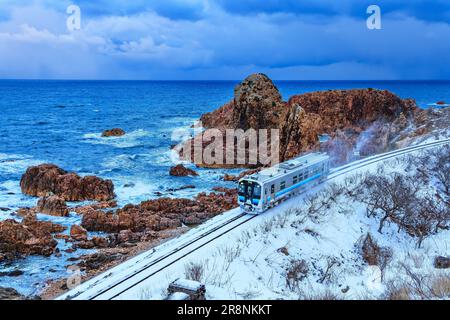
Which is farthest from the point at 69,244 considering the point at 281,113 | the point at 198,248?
the point at 281,113

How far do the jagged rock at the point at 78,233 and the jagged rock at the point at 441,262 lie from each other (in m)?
19.6

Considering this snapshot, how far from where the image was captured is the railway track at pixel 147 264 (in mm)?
15906

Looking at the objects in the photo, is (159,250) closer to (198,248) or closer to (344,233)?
(198,248)

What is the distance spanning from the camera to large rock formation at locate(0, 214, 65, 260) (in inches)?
939

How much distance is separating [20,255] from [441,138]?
45745 mm

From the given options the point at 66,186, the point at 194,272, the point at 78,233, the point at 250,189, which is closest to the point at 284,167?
the point at 250,189

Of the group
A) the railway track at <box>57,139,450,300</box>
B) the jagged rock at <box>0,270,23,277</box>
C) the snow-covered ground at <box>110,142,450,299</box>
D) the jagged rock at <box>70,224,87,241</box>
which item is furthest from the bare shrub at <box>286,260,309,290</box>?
the jagged rock at <box>0,270,23,277</box>

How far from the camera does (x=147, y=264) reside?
18094 millimetres

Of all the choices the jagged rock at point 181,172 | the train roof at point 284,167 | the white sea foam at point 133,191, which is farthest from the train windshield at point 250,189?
the jagged rock at point 181,172

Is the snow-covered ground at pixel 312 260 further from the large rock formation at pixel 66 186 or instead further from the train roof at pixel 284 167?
the large rock formation at pixel 66 186

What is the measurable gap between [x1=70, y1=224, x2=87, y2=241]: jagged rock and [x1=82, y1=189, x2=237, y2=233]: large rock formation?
807mm

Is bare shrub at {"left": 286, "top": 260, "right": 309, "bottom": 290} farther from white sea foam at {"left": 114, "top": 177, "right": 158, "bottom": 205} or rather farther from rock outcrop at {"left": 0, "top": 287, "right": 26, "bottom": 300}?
white sea foam at {"left": 114, "top": 177, "right": 158, "bottom": 205}

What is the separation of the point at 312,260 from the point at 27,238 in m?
16.4

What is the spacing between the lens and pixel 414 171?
34.7 m
